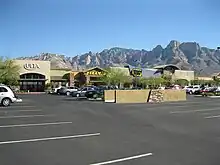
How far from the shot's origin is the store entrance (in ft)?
239

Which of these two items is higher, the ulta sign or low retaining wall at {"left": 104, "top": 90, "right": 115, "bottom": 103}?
the ulta sign

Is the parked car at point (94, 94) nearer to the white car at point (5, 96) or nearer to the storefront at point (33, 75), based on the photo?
the white car at point (5, 96)

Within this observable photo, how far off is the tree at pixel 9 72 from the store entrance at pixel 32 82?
4.75 m

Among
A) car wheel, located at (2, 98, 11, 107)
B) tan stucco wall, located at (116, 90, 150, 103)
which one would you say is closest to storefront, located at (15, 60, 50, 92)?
tan stucco wall, located at (116, 90, 150, 103)

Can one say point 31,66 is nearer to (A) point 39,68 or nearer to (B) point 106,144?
(A) point 39,68

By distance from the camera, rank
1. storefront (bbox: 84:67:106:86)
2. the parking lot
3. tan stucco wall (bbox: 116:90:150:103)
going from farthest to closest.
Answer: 1. storefront (bbox: 84:67:106:86)
2. tan stucco wall (bbox: 116:90:150:103)
3. the parking lot

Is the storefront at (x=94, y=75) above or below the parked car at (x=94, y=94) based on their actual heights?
above

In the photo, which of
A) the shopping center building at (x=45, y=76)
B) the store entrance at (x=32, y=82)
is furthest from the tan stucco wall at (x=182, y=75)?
the store entrance at (x=32, y=82)

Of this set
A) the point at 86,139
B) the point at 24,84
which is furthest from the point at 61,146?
the point at 24,84

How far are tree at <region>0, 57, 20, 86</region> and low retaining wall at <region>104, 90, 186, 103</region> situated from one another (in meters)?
30.2

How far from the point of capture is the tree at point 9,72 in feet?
200

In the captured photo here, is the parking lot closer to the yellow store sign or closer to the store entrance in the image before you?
the store entrance

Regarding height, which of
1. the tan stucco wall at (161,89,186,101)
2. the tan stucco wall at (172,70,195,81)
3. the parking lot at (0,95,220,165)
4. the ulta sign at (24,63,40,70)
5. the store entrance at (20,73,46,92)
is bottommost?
the parking lot at (0,95,220,165)

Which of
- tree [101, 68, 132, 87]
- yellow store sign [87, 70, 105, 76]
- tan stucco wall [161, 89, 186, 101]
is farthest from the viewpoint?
yellow store sign [87, 70, 105, 76]
